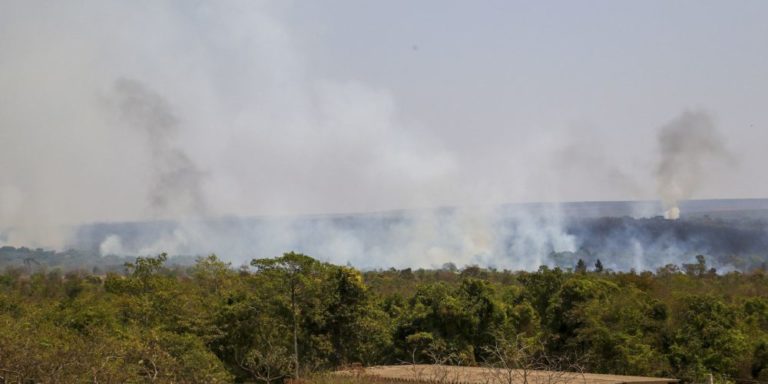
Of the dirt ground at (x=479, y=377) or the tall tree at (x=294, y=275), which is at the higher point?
the tall tree at (x=294, y=275)

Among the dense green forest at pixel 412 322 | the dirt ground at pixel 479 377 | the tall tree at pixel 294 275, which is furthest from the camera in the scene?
the tall tree at pixel 294 275

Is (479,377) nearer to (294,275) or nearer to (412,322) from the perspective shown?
(294,275)

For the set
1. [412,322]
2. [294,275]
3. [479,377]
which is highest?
[294,275]

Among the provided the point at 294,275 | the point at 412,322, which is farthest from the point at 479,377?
the point at 412,322

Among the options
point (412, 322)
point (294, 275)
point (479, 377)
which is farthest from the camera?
point (412, 322)

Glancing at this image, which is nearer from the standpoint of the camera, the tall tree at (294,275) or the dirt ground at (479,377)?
the dirt ground at (479,377)

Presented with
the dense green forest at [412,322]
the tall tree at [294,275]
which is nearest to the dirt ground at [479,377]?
the dense green forest at [412,322]

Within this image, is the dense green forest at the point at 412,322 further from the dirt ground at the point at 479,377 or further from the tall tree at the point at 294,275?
the dirt ground at the point at 479,377

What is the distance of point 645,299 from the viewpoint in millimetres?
41781

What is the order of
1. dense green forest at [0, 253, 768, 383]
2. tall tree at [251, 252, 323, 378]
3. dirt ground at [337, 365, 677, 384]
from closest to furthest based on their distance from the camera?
dirt ground at [337, 365, 677, 384], dense green forest at [0, 253, 768, 383], tall tree at [251, 252, 323, 378]

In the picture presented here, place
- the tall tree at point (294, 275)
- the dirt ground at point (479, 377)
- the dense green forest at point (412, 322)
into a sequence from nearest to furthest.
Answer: the dirt ground at point (479, 377) → the dense green forest at point (412, 322) → the tall tree at point (294, 275)

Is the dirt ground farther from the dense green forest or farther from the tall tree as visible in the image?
the tall tree

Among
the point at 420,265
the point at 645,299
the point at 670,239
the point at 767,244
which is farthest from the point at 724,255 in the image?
the point at 645,299

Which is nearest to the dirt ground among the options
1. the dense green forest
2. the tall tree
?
the dense green forest
